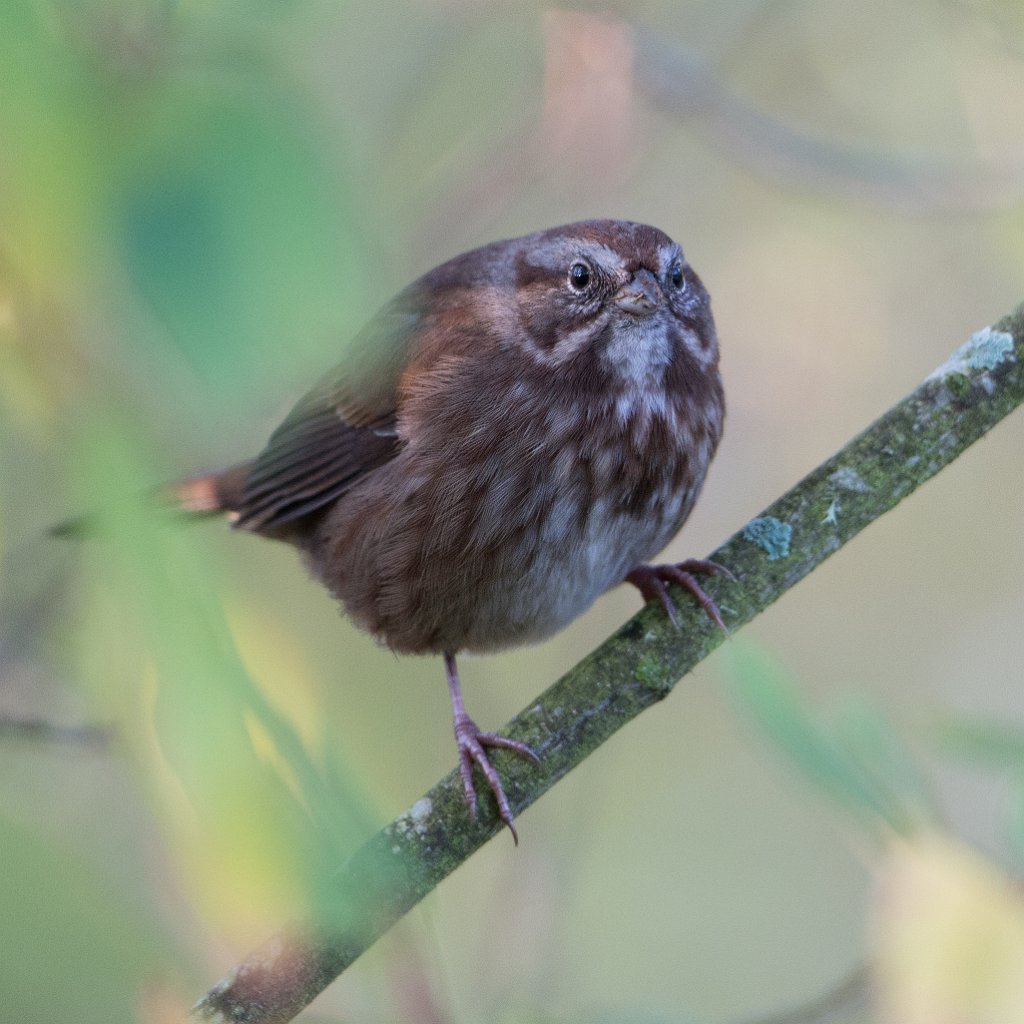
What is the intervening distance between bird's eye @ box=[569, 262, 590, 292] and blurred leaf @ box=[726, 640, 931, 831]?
1.67m

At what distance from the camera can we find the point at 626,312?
11.2 feet

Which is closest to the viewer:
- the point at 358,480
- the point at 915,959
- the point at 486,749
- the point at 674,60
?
the point at 915,959

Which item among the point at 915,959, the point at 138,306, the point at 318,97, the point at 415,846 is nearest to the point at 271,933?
the point at 138,306

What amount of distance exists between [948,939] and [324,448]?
2666mm

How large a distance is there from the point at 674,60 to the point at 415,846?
9.28 ft

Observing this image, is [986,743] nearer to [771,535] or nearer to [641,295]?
[771,535]

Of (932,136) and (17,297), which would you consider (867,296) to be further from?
(17,297)

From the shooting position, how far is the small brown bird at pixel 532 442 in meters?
3.40

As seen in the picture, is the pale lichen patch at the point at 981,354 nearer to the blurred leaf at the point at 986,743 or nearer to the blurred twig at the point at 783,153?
the blurred leaf at the point at 986,743

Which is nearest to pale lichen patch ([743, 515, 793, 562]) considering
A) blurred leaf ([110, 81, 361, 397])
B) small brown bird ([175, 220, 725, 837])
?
small brown bird ([175, 220, 725, 837])

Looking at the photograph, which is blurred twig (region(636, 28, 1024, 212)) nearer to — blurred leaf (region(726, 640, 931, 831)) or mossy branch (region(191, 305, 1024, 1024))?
mossy branch (region(191, 305, 1024, 1024))

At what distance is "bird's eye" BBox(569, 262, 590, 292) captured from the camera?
3.47 metres

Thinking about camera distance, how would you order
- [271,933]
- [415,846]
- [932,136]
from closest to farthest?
[271,933], [415,846], [932,136]

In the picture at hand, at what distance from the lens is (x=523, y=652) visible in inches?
235
